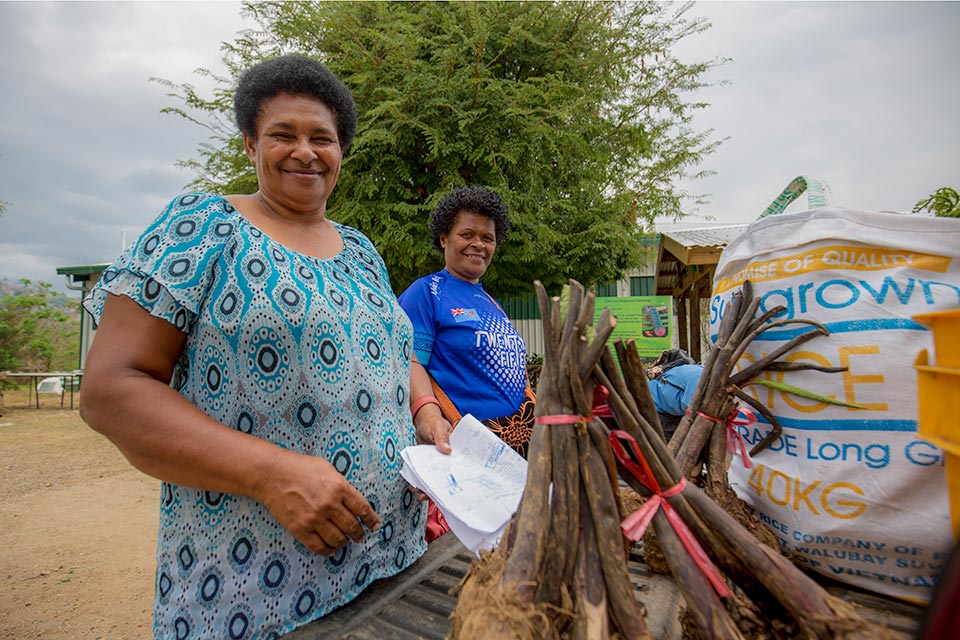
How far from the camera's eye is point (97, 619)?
10.6 feet

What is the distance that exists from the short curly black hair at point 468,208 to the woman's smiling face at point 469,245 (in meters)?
0.04

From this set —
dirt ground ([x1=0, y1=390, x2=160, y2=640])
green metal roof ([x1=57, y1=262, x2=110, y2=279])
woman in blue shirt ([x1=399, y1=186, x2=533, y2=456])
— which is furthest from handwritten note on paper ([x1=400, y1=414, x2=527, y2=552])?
green metal roof ([x1=57, y1=262, x2=110, y2=279])

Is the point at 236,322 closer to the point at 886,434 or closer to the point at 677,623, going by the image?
the point at 677,623

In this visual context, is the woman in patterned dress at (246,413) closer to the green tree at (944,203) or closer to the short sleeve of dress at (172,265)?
the short sleeve of dress at (172,265)

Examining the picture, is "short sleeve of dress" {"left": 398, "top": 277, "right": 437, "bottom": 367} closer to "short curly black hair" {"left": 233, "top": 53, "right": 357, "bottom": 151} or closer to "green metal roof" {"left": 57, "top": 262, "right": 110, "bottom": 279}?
"short curly black hair" {"left": 233, "top": 53, "right": 357, "bottom": 151}

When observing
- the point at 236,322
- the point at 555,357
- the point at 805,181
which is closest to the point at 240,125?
the point at 236,322

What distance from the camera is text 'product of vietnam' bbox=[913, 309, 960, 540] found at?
0.70m

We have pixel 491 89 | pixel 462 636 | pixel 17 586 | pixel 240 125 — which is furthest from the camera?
pixel 491 89

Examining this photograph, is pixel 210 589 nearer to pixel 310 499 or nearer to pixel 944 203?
pixel 310 499

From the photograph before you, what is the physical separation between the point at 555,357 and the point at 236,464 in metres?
0.68

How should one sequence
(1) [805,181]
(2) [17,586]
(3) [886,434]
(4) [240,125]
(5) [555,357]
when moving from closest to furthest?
(5) [555,357] → (3) [886,434] → (1) [805,181] → (4) [240,125] → (2) [17,586]

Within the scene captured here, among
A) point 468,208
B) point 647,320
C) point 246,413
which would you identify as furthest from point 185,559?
point 647,320

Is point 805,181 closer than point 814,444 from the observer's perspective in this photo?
No

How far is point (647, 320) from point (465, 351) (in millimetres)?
2979
